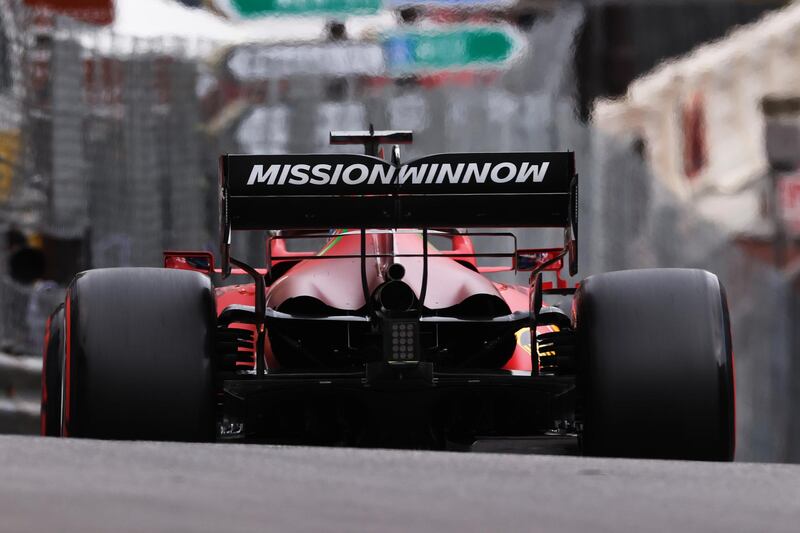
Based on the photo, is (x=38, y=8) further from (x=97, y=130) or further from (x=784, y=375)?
(x=784, y=375)

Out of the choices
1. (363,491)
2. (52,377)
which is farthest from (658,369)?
(52,377)

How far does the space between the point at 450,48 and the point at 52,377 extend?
30.3ft

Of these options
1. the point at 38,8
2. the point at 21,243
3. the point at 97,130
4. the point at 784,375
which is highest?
the point at 38,8

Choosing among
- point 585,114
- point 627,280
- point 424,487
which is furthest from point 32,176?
point 424,487

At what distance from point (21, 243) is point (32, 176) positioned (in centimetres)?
74

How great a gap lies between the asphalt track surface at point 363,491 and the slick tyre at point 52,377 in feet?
5.61

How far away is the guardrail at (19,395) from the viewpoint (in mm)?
9336

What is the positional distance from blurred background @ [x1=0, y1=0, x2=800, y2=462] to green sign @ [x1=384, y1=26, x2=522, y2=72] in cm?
2

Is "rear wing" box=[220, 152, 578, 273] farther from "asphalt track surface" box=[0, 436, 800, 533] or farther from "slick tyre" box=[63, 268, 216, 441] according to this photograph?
"asphalt track surface" box=[0, 436, 800, 533]

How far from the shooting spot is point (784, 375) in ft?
39.2

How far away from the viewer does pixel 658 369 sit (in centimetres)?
483

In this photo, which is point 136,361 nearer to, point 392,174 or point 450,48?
point 392,174

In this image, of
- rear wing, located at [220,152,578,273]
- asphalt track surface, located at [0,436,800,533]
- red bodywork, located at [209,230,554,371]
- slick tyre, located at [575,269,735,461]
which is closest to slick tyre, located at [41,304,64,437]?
red bodywork, located at [209,230,554,371]

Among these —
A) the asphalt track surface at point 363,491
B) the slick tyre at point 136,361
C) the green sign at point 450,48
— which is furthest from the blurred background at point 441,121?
the asphalt track surface at point 363,491
